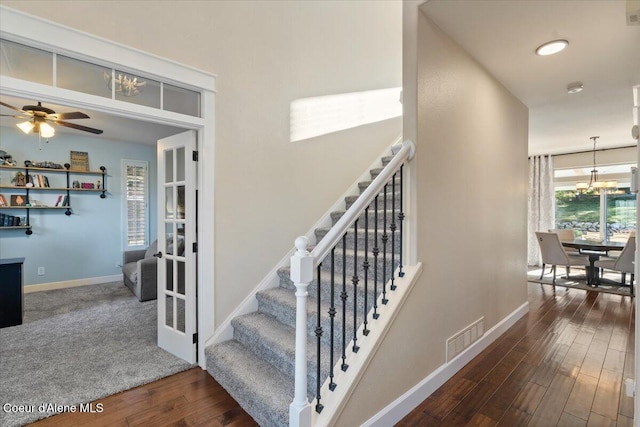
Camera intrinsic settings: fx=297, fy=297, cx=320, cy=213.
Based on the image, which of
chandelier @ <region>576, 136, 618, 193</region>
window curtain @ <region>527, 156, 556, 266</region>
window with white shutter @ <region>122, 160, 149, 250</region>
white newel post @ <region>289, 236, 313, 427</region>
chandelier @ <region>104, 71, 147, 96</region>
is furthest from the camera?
window curtain @ <region>527, 156, 556, 266</region>

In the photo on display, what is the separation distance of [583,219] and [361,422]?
7797 mm

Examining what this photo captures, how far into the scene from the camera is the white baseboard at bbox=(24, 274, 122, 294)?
4.76m

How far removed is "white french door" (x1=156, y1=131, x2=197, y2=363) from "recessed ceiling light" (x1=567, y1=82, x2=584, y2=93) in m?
3.72

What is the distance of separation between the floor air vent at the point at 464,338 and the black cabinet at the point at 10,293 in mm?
4530

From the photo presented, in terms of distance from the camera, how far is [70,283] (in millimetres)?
5066

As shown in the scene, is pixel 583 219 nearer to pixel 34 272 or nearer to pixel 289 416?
pixel 289 416

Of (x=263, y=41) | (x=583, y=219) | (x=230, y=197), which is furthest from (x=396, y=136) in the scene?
(x=583, y=219)

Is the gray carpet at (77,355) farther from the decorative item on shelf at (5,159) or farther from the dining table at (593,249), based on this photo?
the dining table at (593,249)

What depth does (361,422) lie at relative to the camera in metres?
1.68

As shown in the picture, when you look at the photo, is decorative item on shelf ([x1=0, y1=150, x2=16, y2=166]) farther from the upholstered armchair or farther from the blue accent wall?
the upholstered armchair

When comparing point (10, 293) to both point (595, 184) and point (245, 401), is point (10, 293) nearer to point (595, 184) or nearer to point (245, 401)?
point (245, 401)

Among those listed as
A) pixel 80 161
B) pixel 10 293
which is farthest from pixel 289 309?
pixel 80 161

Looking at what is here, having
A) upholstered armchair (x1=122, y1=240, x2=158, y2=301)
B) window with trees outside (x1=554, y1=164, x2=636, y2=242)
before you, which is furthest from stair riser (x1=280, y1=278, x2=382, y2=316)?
window with trees outside (x1=554, y1=164, x2=636, y2=242)

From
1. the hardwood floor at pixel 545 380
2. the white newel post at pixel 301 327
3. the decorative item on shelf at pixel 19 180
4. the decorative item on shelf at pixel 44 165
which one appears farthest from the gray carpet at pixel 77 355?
the decorative item on shelf at pixel 44 165
